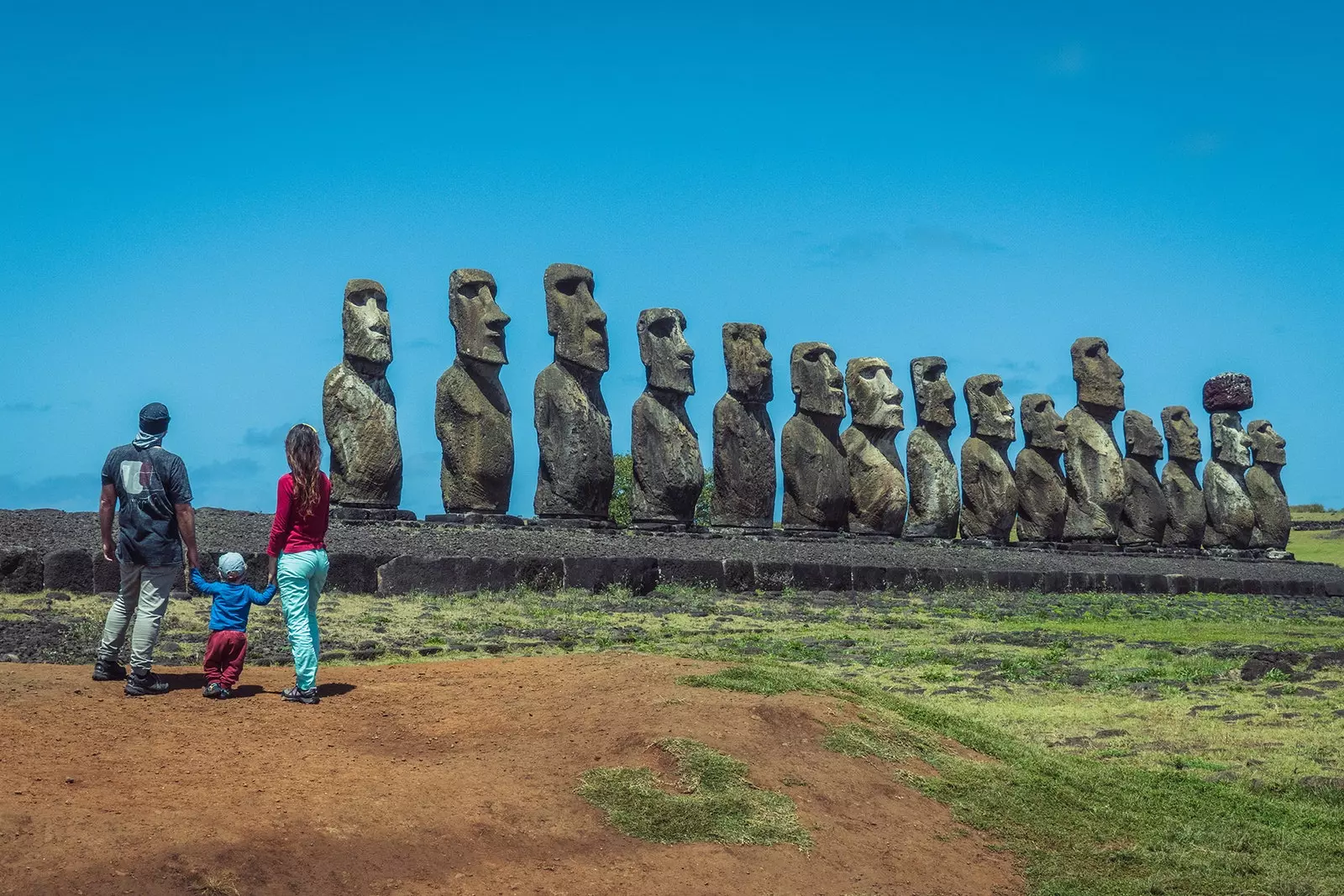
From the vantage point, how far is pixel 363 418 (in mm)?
19484

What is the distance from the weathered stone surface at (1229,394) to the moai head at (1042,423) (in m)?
6.11

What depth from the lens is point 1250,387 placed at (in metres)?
35.0

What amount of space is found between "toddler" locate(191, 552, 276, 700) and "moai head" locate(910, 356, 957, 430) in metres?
21.8

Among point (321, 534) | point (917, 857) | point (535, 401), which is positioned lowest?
point (917, 857)

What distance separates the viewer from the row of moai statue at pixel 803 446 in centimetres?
2025

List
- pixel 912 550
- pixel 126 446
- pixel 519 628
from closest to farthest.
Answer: pixel 126 446 → pixel 519 628 → pixel 912 550

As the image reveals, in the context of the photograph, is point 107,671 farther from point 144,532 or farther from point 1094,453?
point 1094,453

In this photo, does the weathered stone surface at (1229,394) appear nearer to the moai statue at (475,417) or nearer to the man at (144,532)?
the moai statue at (475,417)

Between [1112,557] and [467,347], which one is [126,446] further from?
[1112,557]

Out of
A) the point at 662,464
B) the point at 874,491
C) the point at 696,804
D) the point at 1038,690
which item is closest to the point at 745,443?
the point at 662,464

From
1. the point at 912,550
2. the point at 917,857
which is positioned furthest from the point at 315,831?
the point at 912,550

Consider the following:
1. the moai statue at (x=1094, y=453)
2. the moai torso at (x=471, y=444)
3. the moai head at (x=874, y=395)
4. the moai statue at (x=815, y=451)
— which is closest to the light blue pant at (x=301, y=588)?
the moai torso at (x=471, y=444)

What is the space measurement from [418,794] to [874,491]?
20.6 meters

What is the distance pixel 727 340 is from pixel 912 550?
4601 millimetres
